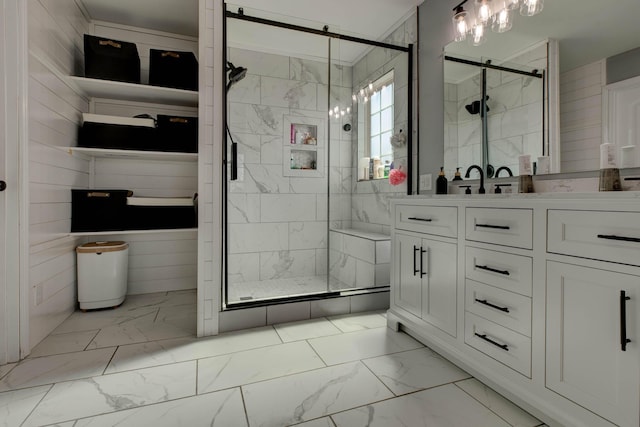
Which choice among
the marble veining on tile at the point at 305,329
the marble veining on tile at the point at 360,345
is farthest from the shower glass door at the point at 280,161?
the marble veining on tile at the point at 360,345

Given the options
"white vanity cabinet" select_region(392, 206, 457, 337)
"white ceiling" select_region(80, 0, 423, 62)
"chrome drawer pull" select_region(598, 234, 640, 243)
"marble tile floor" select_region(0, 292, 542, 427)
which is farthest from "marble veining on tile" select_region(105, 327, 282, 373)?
"white ceiling" select_region(80, 0, 423, 62)

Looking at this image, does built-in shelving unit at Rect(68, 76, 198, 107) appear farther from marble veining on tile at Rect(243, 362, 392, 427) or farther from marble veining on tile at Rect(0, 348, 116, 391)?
marble veining on tile at Rect(243, 362, 392, 427)

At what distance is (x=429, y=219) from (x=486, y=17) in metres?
1.36

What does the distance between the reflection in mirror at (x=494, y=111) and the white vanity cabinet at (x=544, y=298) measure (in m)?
0.54

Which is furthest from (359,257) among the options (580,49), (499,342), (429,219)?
(580,49)

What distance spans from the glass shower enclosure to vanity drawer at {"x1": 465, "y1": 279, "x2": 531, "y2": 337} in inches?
A: 51.2

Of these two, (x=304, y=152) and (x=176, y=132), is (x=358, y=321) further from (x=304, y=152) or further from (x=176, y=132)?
(x=176, y=132)

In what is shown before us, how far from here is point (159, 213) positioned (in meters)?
2.46

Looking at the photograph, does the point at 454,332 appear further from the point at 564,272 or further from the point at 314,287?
the point at 314,287

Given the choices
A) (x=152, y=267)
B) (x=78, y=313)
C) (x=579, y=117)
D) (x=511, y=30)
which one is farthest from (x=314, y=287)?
(x=511, y=30)

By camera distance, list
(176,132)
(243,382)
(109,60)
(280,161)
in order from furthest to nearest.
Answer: (280,161), (176,132), (109,60), (243,382)

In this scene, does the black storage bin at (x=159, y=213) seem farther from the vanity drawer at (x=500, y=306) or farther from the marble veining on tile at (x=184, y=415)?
the vanity drawer at (x=500, y=306)

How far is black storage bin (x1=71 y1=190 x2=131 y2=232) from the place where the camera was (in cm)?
235

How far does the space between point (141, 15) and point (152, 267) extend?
7.21ft
